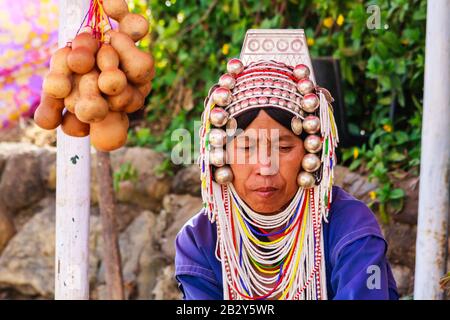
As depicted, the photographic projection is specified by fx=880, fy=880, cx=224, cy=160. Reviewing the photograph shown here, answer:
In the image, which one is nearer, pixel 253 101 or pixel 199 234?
pixel 253 101

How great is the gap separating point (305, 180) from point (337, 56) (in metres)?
2.53

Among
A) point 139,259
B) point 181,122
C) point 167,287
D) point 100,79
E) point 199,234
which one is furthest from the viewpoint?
point 181,122

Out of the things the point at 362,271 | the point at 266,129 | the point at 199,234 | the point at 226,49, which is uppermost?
the point at 226,49

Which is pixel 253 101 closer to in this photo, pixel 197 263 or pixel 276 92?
pixel 276 92

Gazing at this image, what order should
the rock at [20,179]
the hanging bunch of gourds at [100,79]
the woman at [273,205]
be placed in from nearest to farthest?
the hanging bunch of gourds at [100,79] → the woman at [273,205] → the rock at [20,179]

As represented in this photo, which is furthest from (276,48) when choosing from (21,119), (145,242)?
(21,119)

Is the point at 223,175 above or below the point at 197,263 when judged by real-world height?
above

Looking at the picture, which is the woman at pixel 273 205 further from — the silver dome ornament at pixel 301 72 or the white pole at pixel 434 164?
the white pole at pixel 434 164

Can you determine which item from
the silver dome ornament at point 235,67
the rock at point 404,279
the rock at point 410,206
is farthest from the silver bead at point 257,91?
the rock at point 404,279

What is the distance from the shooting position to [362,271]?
2984 millimetres

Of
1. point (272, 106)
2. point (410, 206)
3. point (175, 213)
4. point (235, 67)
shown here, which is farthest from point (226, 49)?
point (272, 106)

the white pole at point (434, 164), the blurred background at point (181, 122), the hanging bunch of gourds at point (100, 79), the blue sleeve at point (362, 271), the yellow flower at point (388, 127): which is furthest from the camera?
the yellow flower at point (388, 127)

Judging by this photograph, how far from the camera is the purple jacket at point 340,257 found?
9.80 ft

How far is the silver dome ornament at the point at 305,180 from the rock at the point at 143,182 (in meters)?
2.95
